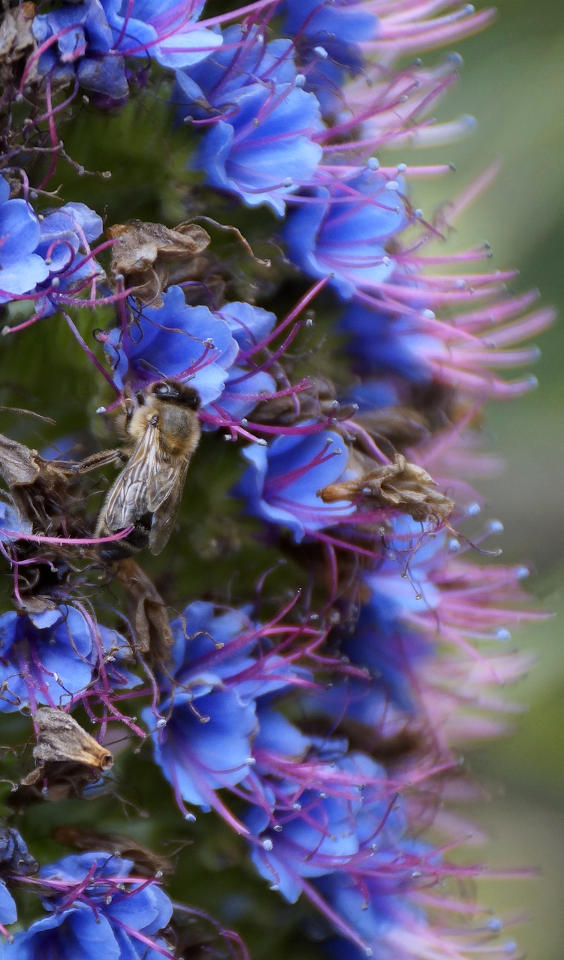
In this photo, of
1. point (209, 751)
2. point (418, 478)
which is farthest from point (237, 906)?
point (418, 478)

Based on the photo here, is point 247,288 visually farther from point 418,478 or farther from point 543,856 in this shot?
point 543,856

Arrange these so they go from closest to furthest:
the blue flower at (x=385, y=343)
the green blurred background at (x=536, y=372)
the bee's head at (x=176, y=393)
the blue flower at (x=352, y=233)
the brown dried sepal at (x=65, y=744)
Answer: the brown dried sepal at (x=65, y=744) < the bee's head at (x=176, y=393) < the blue flower at (x=352, y=233) < the blue flower at (x=385, y=343) < the green blurred background at (x=536, y=372)

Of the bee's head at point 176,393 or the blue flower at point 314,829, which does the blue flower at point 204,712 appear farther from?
the bee's head at point 176,393

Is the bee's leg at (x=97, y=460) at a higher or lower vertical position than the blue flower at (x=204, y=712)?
→ higher

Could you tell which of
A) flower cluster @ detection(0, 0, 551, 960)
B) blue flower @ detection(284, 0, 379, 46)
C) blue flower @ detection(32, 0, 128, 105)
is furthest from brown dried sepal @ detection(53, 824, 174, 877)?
blue flower @ detection(284, 0, 379, 46)

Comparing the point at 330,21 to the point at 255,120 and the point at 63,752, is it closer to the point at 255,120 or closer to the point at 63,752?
the point at 255,120

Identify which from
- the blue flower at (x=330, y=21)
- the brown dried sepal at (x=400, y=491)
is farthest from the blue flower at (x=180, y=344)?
the blue flower at (x=330, y=21)
